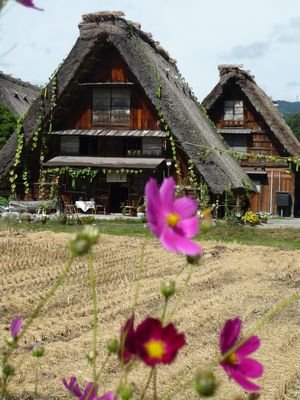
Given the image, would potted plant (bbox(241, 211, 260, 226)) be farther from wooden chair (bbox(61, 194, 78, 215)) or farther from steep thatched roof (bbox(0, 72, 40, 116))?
steep thatched roof (bbox(0, 72, 40, 116))

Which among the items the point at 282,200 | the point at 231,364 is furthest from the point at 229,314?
the point at 282,200

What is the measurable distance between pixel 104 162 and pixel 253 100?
960 centimetres

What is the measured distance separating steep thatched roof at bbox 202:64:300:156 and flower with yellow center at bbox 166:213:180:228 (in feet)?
88.2

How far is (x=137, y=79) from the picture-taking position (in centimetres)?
2066

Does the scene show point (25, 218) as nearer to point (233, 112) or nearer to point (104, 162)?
point (104, 162)

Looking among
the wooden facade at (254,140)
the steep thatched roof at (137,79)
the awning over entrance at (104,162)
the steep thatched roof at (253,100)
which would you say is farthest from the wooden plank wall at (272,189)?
the awning over entrance at (104,162)

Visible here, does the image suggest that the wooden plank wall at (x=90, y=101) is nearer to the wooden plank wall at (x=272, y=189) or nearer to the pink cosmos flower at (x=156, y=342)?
the wooden plank wall at (x=272, y=189)

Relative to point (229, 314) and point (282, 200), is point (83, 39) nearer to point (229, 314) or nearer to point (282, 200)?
point (282, 200)

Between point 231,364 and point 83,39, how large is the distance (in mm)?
21102

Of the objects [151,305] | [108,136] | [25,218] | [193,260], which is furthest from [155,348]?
[108,136]

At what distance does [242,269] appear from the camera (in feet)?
34.2

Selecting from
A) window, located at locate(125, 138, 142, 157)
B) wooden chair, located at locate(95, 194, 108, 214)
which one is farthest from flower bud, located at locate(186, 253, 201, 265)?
window, located at locate(125, 138, 142, 157)

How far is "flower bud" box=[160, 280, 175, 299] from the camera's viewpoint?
34.1 inches

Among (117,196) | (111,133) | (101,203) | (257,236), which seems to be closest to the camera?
(257,236)
